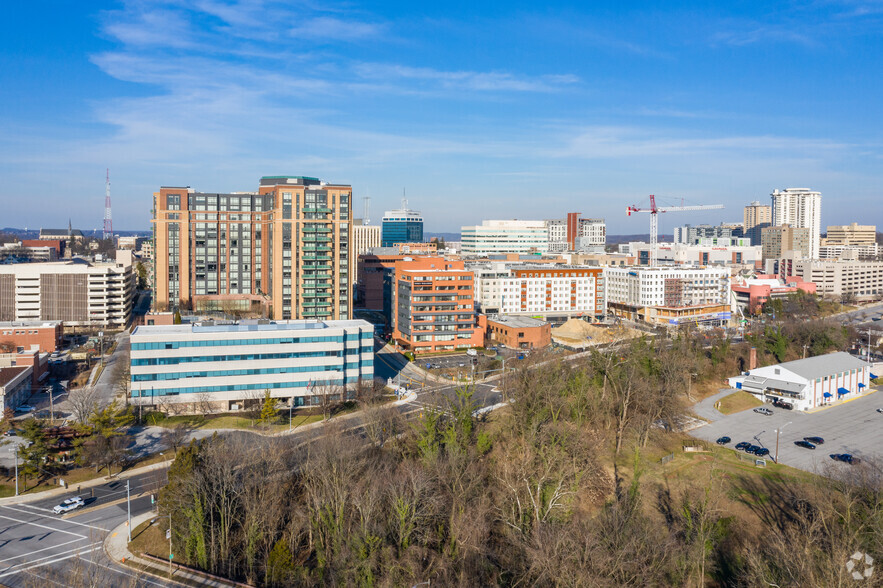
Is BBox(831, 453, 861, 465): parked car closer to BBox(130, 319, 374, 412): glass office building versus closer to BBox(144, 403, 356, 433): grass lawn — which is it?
BBox(130, 319, 374, 412): glass office building

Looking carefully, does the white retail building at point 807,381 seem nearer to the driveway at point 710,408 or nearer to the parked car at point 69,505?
the driveway at point 710,408

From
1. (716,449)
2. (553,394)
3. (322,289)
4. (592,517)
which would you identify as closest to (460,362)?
(322,289)

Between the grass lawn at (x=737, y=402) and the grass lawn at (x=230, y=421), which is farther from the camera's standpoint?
the grass lawn at (x=737, y=402)

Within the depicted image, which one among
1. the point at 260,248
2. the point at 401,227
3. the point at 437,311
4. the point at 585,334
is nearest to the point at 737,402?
the point at 585,334

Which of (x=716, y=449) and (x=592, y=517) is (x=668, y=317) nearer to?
(x=716, y=449)

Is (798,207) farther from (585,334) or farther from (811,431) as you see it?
(811,431)

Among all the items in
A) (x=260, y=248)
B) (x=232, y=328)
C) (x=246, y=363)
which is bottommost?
(x=246, y=363)

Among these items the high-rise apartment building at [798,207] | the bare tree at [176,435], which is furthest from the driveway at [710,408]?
the high-rise apartment building at [798,207]
